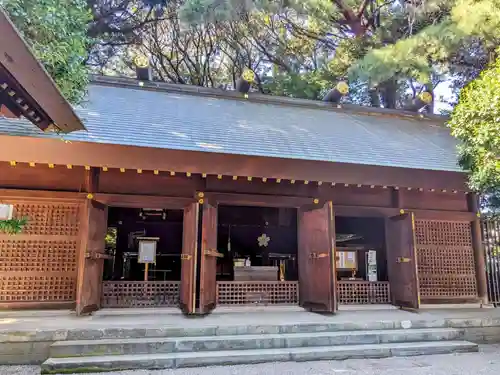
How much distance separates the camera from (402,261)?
576 cm

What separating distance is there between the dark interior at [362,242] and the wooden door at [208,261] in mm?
2926

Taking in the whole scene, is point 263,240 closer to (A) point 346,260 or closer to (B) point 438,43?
(A) point 346,260

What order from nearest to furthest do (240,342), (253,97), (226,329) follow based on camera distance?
1. (240,342)
2. (226,329)
3. (253,97)

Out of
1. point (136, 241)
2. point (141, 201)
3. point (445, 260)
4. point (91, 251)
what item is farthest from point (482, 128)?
point (136, 241)

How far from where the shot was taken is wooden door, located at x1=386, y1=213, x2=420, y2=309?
5598mm

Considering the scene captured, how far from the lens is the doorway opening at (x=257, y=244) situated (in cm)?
664

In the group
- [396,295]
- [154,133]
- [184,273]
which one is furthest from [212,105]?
[396,295]

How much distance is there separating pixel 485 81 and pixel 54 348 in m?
5.37

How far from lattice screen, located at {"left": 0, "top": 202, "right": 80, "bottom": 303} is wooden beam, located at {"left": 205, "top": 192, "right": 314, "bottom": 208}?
1.93 metres

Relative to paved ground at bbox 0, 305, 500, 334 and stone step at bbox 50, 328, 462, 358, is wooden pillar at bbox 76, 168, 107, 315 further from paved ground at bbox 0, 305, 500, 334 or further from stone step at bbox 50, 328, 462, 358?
stone step at bbox 50, 328, 462, 358

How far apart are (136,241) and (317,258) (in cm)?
432

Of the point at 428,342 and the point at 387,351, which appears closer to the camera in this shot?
the point at 387,351

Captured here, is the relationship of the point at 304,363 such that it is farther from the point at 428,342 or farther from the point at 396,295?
the point at 396,295

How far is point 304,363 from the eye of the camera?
12.4 ft
